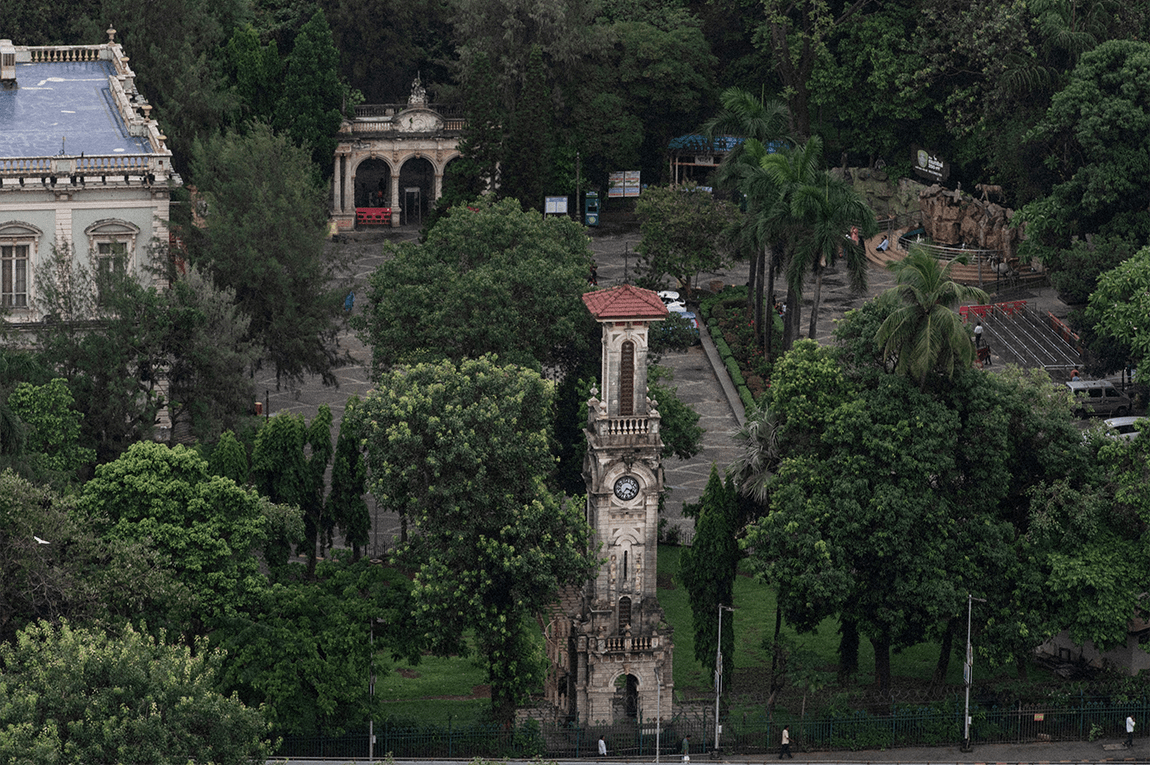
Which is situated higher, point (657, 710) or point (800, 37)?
point (800, 37)

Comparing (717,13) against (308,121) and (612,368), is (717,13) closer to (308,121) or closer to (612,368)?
(308,121)

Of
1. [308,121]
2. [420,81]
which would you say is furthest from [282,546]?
[420,81]

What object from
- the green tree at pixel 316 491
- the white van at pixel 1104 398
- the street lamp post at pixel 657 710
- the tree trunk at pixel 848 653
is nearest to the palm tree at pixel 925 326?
the tree trunk at pixel 848 653

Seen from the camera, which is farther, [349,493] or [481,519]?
[349,493]

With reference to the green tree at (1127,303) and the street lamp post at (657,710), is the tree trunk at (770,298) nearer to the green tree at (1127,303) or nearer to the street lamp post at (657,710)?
the green tree at (1127,303)

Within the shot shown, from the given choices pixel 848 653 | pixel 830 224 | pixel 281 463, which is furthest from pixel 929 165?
pixel 281 463

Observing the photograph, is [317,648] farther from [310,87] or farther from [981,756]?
[310,87]

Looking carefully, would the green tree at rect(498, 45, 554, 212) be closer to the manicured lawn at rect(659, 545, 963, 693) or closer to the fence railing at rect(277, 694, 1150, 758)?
the manicured lawn at rect(659, 545, 963, 693)
